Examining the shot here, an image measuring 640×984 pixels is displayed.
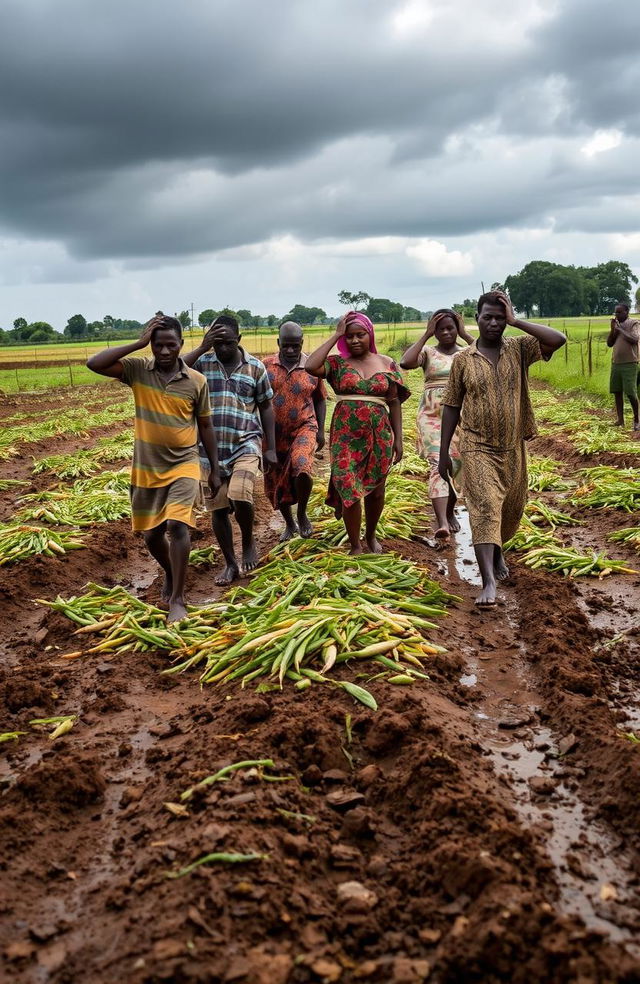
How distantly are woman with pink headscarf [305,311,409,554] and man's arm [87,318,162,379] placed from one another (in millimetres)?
1312

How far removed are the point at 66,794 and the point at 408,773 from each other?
1.40m

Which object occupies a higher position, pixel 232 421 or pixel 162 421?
pixel 162 421

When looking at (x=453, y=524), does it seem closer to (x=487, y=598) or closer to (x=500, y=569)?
(x=500, y=569)

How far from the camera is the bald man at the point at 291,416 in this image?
6.95 m

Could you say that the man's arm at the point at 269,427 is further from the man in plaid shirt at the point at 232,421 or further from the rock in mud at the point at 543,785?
the rock in mud at the point at 543,785

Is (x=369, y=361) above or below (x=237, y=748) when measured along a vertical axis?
above

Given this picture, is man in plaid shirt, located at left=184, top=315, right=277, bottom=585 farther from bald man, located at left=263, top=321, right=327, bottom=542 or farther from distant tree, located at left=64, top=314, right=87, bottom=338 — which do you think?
distant tree, located at left=64, top=314, right=87, bottom=338

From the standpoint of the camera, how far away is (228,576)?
21.1 feet

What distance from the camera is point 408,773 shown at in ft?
10.7

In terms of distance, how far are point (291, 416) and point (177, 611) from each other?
7.63ft

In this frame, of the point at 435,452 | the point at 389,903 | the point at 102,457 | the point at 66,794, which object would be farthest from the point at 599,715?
the point at 102,457

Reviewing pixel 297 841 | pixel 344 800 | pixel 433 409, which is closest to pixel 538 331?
pixel 433 409

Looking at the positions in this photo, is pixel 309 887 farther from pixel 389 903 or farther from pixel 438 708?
pixel 438 708

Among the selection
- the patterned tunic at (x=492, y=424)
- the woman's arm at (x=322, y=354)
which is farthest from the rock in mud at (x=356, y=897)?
the woman's arm at (x=322, y=354)
